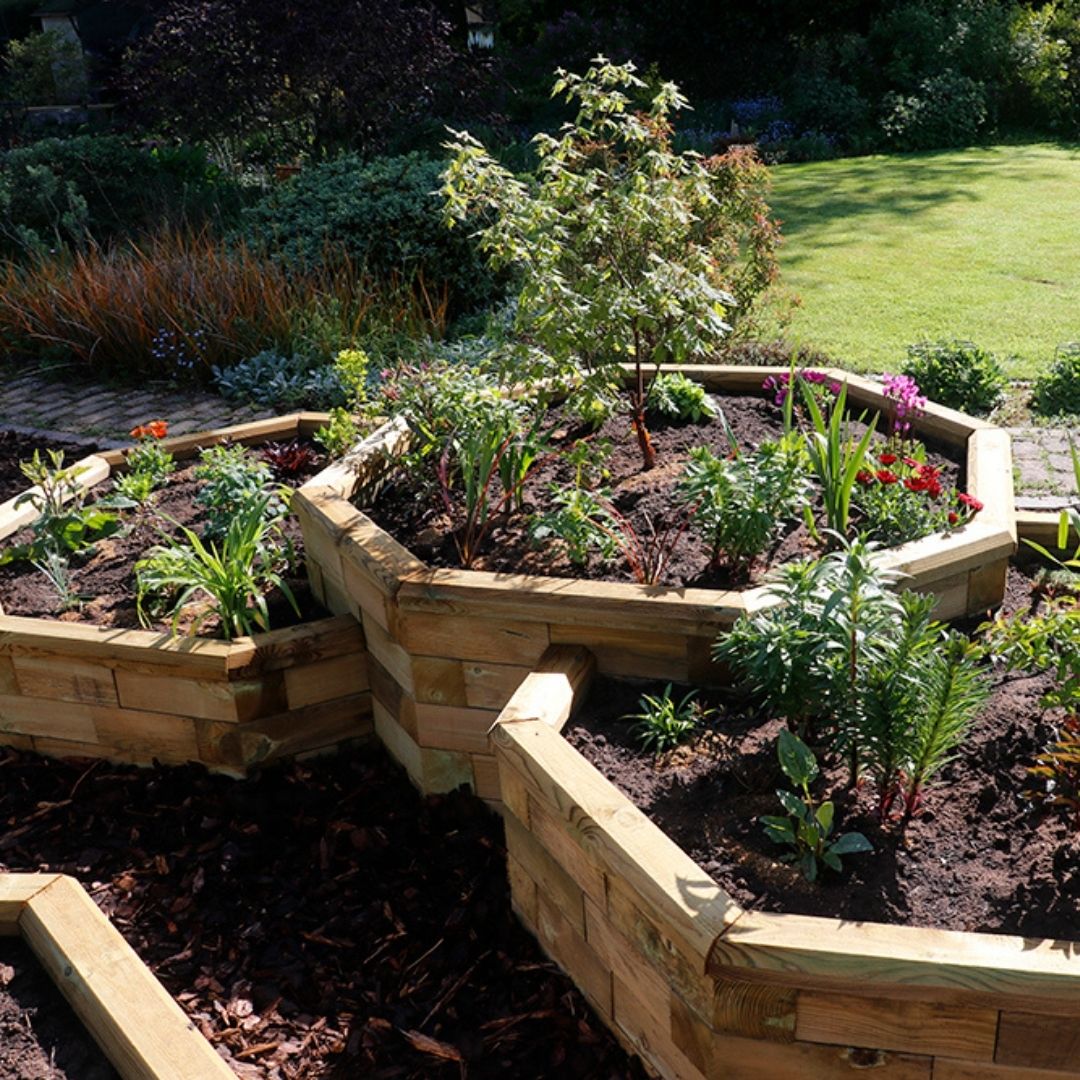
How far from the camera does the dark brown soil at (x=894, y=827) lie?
8.15ft

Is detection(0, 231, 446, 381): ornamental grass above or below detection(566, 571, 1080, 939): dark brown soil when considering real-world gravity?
above

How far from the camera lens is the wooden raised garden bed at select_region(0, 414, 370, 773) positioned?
367cm

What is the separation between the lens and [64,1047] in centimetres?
272

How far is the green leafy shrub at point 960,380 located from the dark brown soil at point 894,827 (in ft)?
10.1

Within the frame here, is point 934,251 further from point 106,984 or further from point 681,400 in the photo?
point 106,984

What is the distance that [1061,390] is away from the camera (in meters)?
5.88

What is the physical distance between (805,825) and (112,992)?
5.08ft

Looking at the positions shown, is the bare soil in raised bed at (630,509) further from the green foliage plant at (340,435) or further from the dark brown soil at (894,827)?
the dark brown soil at (894,827)

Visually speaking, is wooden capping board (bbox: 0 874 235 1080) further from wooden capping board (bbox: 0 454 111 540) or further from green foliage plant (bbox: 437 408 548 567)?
wooden capping board (bbox: 0 454 111 540)

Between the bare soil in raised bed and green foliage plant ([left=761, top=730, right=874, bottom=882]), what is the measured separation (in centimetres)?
84

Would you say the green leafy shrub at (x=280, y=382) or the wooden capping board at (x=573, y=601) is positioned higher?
the wooden capping board at (x=573, y=601)

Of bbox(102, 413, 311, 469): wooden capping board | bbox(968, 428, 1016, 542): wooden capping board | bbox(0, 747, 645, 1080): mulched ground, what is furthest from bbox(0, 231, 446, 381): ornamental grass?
bbox(968, 428, 1016, 542): wooden capping board

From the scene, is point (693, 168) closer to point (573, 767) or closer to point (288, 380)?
point (573, 767)

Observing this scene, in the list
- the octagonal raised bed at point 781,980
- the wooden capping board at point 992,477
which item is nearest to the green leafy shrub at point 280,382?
the wooden capping board at point 992,477
